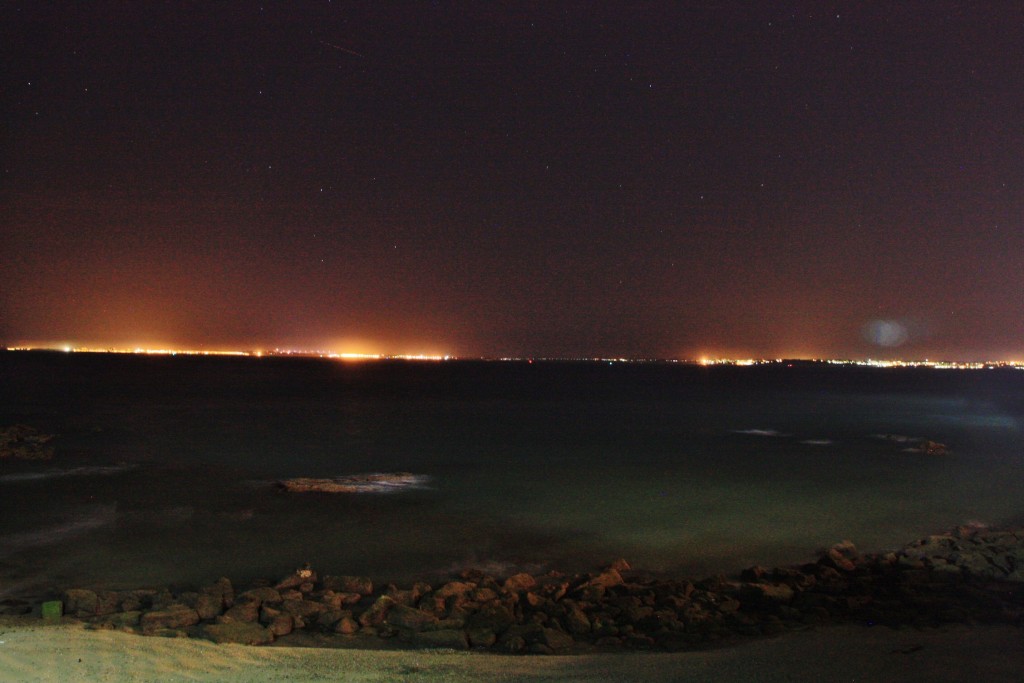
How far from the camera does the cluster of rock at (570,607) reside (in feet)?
32.1

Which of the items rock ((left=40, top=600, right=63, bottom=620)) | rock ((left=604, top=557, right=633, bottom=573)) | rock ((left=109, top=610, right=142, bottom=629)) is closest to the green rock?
rock ((left=40, top=600, right=63, bottom=620))

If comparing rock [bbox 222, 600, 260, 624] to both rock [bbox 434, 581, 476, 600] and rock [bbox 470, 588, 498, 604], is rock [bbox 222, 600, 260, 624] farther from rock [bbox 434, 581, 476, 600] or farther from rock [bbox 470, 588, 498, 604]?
rock [bbox 470, 588, 498, 604]

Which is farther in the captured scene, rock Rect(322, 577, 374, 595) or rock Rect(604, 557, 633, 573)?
rock Rect(604, 557, 633, 573)

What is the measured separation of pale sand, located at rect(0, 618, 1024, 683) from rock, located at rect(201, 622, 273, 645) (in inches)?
11.7

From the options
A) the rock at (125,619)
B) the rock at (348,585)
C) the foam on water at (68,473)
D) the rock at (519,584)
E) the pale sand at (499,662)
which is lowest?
the foam on water at (68,473)

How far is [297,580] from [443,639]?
369 cm

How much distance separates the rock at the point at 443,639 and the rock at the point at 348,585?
2.63 metres

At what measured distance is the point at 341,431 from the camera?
138 ft

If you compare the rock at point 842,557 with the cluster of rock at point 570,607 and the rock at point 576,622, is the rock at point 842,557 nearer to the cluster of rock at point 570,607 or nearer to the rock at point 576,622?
the cluster of rock at point 570,607

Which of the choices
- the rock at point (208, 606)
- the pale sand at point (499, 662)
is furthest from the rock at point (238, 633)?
the rock at point (208, 606)

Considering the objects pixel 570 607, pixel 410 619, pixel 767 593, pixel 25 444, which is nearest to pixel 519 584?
pixel 570 607

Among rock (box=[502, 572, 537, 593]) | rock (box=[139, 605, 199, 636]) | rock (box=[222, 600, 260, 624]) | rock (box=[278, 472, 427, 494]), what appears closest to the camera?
rock (box=[139, 605, 199, 636])

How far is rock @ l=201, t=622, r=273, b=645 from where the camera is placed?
9312mm

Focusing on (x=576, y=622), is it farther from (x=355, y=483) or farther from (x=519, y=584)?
(x=355, y=483)
